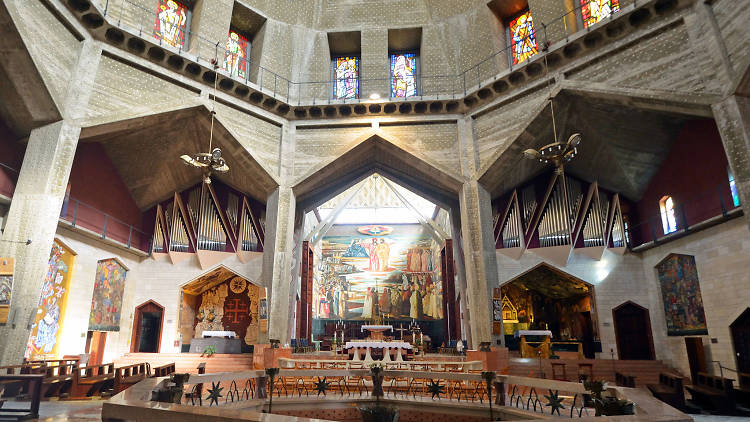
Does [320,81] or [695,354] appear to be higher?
[320,81]

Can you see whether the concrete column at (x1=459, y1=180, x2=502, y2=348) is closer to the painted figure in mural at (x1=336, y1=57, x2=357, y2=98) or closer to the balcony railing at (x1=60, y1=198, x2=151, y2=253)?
the painted figure in mural at (x1=336, y1=57, x2=357, y2=98)

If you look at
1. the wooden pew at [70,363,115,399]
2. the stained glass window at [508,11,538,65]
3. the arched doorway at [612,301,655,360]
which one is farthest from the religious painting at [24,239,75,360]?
the arched doorway at [612,301,655,360]

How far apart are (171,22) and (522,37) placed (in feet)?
34.3

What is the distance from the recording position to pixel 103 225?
1405 centimetres

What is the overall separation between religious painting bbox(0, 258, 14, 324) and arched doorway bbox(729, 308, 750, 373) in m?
15.0

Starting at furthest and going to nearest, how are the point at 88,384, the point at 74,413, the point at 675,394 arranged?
the point at 88,384
the point at 675,394
the point at 74,413

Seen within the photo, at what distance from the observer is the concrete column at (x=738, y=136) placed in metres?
8.16

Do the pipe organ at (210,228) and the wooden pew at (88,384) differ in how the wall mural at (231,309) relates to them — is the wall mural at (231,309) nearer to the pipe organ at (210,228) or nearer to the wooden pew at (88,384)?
the pipe organ at (210,228)

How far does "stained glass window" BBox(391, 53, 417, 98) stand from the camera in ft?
51.2

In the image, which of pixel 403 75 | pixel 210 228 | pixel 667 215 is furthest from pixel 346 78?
pixel 667 215

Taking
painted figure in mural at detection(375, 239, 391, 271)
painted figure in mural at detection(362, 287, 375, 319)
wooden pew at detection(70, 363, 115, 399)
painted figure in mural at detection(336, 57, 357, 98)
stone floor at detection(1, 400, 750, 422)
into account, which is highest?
painted figure in mural at detection(336, 57, 357, 98)

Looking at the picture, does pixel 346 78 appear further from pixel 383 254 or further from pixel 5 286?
pixel 5 286

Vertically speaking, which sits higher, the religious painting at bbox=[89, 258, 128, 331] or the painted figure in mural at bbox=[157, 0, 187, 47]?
the painted figure in mural at bbox=[157, 0, 187, 47]

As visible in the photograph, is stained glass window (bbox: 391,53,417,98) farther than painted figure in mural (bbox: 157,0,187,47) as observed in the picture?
Yes
